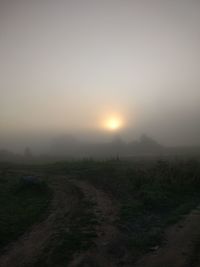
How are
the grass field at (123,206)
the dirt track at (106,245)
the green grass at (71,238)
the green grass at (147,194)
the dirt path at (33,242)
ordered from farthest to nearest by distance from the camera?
Result: the green grass at (147,194)
the grass field at (123,206)
the dirt path at (33,242)
the green grass at (71,238)
the dirt track at (106,245)

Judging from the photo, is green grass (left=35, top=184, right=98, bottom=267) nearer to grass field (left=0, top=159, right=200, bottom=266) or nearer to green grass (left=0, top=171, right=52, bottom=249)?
grass field (left=0, top=159, right=200, bottom=266)

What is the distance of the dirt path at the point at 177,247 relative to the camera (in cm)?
935

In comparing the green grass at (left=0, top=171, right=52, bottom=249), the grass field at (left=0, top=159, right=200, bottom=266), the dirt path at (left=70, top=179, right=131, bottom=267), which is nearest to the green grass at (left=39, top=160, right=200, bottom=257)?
the grass field at (left=0, top=159, right=200, bottom=266)

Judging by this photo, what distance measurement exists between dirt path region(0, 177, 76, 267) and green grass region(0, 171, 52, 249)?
1.67 feet

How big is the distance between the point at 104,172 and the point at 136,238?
16.3 meters

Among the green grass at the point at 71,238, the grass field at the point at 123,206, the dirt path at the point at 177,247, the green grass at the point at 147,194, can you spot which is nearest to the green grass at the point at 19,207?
the grass field at the point at 123,206

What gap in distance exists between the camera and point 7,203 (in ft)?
57.6

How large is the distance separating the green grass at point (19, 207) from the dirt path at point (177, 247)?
6081mm

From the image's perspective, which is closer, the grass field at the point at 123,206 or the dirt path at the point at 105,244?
the dirt path at the point at 105,244

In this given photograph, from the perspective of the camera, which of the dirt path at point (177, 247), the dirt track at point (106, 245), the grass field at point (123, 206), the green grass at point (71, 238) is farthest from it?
the grass field at point (123, 206)

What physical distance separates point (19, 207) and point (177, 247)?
32.1ft

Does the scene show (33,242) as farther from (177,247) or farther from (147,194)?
(147,194)

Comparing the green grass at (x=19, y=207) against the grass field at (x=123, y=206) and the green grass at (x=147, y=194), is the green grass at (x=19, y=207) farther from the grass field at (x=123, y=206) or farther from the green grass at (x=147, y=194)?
the green grass at (x=147, y=194)

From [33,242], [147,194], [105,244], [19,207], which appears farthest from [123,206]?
[33,242]
